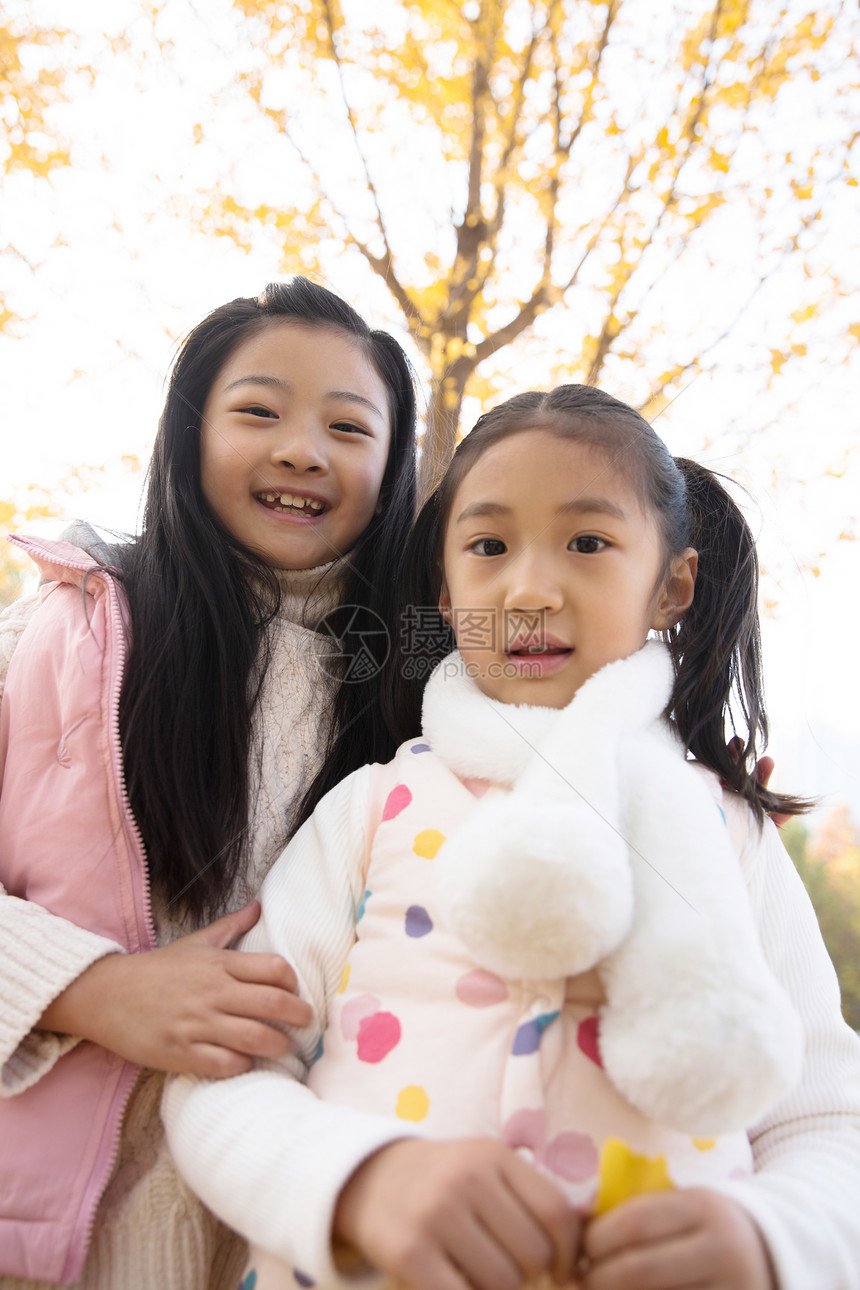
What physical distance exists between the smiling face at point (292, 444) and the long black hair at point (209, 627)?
0.05 meters

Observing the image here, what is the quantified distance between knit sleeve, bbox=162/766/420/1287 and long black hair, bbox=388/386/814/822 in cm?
32

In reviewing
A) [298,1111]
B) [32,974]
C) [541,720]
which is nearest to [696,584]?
[541,720]

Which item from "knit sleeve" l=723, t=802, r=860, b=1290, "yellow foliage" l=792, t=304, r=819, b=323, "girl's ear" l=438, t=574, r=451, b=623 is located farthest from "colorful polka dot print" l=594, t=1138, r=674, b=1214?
"yellow foliage" l=792, t=304, r=819, b=323

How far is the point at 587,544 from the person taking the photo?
108 centimetres

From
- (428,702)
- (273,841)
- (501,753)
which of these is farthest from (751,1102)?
(273,841)

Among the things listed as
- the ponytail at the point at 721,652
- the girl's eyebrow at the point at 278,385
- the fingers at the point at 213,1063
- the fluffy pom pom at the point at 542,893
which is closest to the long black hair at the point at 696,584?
the ponytail at the point at 721,652

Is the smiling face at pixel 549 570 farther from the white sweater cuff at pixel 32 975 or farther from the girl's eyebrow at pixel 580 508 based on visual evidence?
the white sweater cuff at pixel 32 975

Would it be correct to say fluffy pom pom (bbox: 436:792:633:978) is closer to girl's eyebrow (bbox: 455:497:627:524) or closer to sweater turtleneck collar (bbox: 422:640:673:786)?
sweater turtleneck collar (bbox: 422:640:673:786)

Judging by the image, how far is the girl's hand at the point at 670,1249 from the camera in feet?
2.06

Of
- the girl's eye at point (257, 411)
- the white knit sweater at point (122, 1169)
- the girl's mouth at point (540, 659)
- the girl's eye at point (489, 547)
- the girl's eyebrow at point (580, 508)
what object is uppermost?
the girl's eye at point (257, 411)

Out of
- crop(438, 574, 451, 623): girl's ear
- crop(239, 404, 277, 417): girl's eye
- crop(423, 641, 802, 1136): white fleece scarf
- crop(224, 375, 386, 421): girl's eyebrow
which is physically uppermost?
crop(224, 375, 386, 421): girl's eyebrow

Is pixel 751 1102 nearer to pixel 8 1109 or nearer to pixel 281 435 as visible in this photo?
pixel 8 1109

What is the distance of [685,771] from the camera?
972 mm

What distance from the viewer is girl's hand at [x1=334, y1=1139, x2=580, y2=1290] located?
2.06ft
